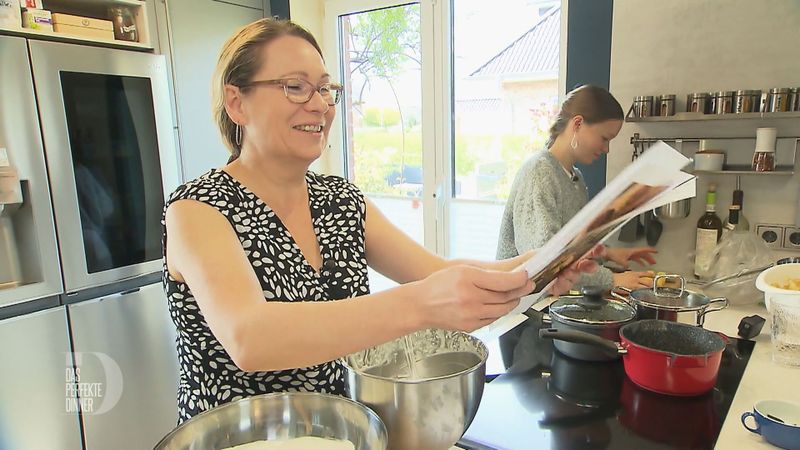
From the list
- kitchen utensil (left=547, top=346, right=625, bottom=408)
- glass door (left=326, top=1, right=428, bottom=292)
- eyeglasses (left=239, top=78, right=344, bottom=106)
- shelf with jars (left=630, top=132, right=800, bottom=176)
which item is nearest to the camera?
eyeglasses (left=239, top=78, right=344, bottom=106)

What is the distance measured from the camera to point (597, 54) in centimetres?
239

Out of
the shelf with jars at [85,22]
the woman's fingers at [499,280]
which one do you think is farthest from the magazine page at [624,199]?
the shelf with jars at [85,22]

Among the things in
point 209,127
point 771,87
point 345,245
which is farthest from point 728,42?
point 209,127

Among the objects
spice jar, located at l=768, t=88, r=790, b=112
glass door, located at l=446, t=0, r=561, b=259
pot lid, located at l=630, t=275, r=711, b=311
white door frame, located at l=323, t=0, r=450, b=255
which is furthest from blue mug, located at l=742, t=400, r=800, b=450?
white door frame, located at l=323, t=0, r=450, b=255

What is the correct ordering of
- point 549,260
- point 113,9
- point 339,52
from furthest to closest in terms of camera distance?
point 339,52 → point 113,9 → point 549,260

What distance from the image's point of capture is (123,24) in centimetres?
235

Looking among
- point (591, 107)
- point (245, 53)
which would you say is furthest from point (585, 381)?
point (591, 107)

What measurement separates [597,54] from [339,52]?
1.64 metres

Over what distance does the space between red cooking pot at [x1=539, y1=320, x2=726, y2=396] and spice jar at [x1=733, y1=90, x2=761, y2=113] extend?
1203 mm

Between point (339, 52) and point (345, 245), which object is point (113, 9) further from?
point (345, 245)

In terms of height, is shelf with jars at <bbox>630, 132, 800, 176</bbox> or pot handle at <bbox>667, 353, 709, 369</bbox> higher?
shelf with jars at <bbox>630, 132, 800, 176</bbox>

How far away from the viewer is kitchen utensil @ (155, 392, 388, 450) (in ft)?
2.38

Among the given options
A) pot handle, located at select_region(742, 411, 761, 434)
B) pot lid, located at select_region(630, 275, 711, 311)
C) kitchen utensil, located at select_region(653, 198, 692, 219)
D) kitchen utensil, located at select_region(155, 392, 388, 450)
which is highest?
kitchen utensil, located at select_region(653, 198, 692, 219)

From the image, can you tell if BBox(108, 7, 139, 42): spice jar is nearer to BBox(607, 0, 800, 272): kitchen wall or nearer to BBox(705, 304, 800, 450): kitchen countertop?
Result: BBox(607, 0, 800, 272): kitchen wall
